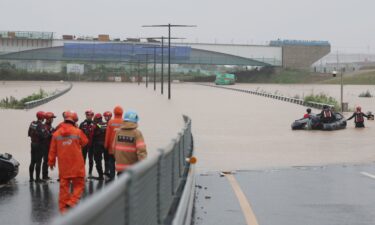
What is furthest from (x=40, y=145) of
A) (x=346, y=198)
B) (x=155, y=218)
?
(x=155, y=218)

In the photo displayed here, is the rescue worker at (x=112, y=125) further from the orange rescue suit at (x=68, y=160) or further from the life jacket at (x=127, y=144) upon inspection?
the life jacket at (x=127, y=144)

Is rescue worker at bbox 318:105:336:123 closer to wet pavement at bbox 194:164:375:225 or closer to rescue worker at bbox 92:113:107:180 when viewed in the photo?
wet pavement at bbox 194:164:375:225

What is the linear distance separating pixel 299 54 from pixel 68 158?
16288cm

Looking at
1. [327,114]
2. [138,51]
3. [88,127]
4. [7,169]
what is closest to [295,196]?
[88,127]

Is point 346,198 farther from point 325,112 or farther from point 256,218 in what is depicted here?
point 325,112

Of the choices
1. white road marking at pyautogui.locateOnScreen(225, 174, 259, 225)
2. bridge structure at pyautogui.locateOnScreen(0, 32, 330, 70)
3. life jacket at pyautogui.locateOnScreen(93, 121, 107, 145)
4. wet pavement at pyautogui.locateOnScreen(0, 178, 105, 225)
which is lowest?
wet pavement at pyautogui.locateOnScreen(0, 178, 105, 225)

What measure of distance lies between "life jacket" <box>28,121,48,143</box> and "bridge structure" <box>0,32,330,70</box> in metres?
142

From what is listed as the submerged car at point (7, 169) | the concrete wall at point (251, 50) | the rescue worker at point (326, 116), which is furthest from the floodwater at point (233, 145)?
the concrete wall at point (251, 50)

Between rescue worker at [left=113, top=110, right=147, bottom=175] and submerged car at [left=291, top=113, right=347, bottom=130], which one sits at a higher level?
rescue worker at [left=113, top=110, right=147, bottom=175]

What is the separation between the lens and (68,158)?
10.7 m

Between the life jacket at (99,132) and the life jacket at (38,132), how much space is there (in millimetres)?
1366

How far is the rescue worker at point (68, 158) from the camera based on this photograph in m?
10.7

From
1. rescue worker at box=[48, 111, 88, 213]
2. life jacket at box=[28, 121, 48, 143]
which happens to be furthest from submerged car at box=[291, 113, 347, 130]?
rescue worker at box=[48, 111, 88, 213]

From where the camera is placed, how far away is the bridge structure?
513ft
